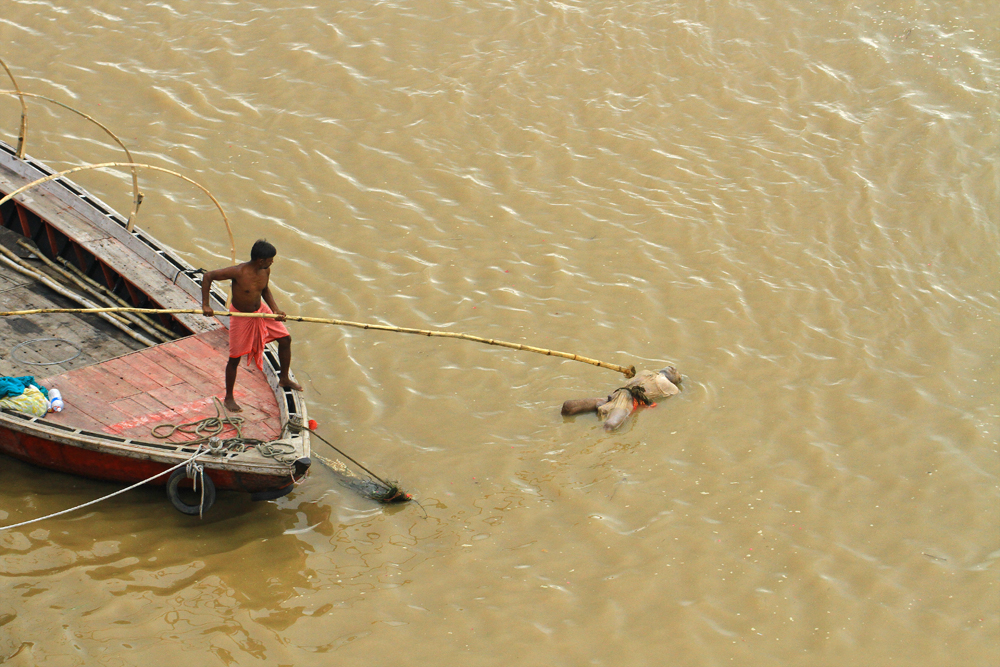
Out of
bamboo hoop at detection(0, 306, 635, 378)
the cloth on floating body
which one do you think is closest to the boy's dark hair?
bamboo hoop at detection(0, 306, 635, 378)

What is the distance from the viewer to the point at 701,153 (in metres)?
10.3

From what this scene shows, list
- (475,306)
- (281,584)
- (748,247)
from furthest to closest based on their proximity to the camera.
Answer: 1. (748,247)
2. (475,306)
3. (281,584)

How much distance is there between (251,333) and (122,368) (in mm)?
1098

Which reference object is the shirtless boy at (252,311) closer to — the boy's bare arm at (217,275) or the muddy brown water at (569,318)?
the boy's bare arm at (217,275)

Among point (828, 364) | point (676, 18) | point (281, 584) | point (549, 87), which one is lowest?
point (281, 584)

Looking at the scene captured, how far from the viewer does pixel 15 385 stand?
6352 millimetres

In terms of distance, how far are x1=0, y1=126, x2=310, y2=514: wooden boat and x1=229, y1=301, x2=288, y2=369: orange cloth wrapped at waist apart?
306mm

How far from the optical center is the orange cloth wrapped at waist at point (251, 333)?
6.70 m

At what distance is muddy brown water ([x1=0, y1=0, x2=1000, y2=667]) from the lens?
19.4ft

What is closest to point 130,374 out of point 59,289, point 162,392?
point 162,392

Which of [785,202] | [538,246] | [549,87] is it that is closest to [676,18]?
[549,87]

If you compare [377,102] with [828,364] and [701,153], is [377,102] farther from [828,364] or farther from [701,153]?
[828,364]

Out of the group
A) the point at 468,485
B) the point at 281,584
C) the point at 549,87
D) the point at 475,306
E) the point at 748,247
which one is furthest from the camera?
the point at 549,87

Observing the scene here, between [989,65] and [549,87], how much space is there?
5138mm
